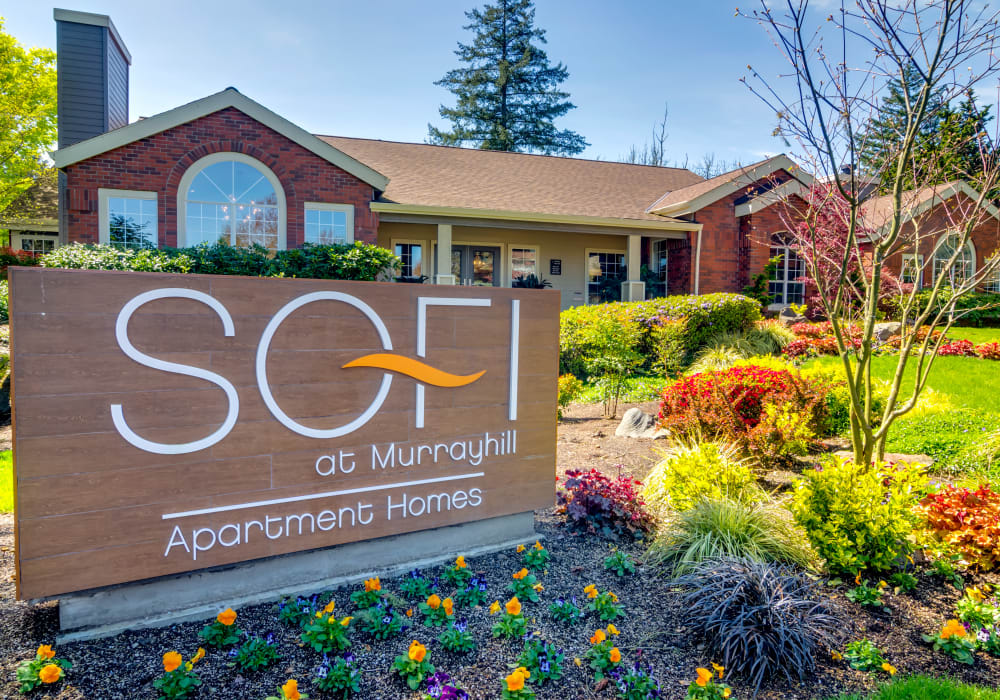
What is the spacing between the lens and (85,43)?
39.4 ft

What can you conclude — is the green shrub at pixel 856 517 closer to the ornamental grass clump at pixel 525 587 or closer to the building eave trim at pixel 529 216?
the ornamental grass clump at pixel 525 587

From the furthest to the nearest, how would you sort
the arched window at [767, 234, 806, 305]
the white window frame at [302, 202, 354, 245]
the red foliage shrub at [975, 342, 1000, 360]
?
the arched window at [767, 234, 806, 305] < the white window frame at [302, 202, 354, 245] < the red foliage shrub at [975, 342, 1000, 360]

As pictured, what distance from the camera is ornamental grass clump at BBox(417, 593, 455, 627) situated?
9.34 feet

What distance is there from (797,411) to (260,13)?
30.3 ft

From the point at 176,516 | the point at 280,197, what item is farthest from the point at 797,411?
the point at 280,197

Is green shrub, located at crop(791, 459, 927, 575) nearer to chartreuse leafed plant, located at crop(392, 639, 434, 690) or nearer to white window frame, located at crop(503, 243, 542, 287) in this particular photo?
chartreuse leafed plant, located at crop(392, 639, 434, 690)

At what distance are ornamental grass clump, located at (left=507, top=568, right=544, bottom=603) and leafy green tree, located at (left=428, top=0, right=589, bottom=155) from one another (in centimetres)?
2934

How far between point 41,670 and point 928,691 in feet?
12.2

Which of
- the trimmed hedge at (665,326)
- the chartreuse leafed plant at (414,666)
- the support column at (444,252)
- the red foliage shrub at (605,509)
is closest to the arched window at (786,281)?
the trimmed hedge at (665,326)

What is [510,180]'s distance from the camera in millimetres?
16609

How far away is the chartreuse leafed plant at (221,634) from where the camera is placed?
2.59 metres

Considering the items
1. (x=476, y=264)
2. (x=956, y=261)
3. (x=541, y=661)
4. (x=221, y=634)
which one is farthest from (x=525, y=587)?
(x=476, y=264)

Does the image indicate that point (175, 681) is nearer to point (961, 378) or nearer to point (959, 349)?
point (961, 378)

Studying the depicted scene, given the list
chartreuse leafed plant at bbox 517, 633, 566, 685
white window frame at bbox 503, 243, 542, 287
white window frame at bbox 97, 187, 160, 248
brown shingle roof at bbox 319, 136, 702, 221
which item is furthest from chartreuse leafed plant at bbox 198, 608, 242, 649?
white window frame at bbox 503, 243, 542, 287
